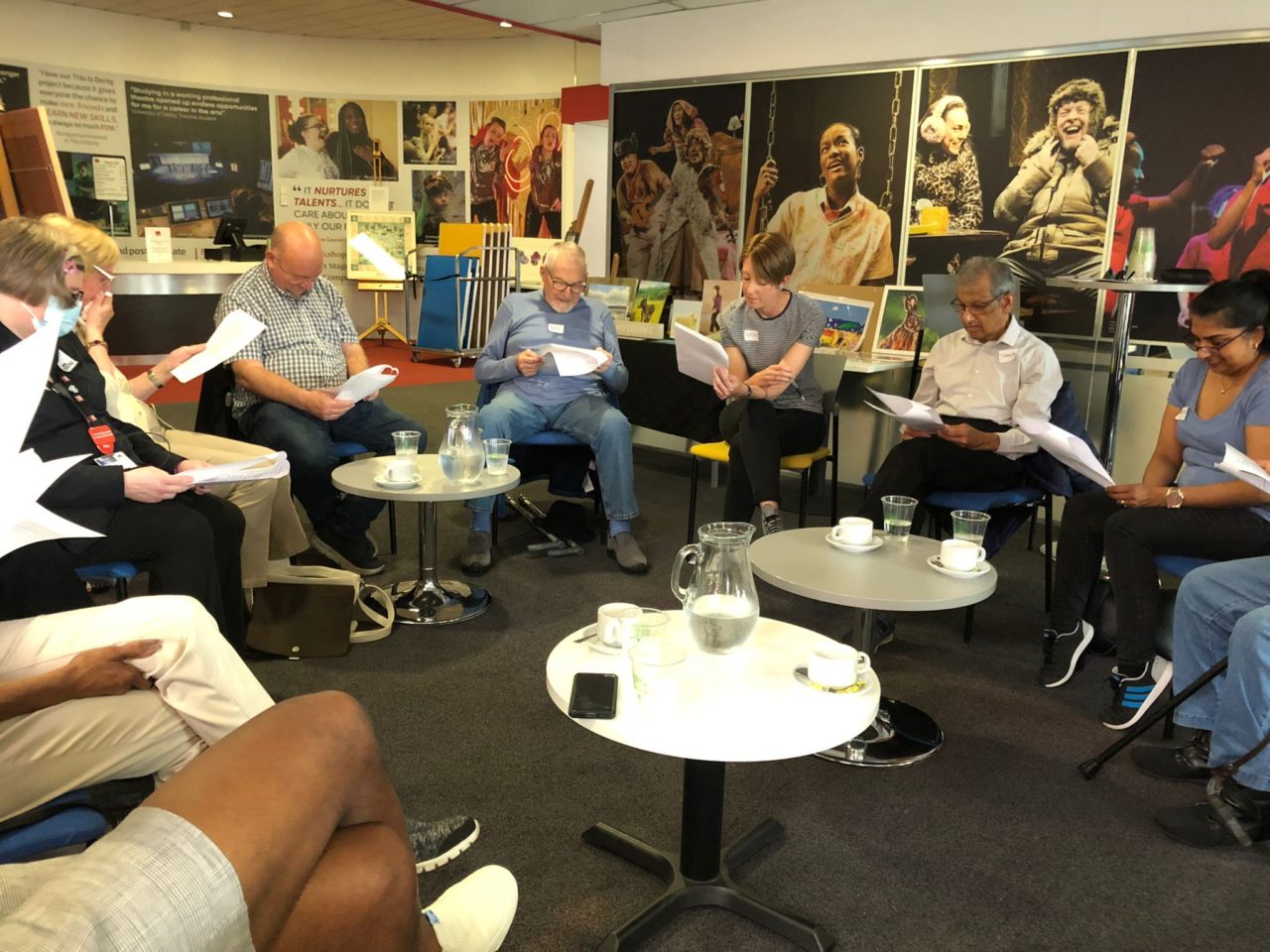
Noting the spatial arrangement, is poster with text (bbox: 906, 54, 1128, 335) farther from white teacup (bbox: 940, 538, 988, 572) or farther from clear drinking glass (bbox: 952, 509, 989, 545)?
white teacup (bbox: 940, 538, 988, 572)

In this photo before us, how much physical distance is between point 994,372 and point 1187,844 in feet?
6.04

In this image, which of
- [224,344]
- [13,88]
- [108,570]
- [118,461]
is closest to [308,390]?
[224,344]

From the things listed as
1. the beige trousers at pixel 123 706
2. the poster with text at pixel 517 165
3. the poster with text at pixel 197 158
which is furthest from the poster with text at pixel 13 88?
the beige trousers at pixel 123 706

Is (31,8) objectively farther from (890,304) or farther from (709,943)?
(709,943)

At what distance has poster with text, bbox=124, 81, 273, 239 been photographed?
959cm

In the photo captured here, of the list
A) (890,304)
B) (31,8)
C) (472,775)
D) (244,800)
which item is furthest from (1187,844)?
(31,8)

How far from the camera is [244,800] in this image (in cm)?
116

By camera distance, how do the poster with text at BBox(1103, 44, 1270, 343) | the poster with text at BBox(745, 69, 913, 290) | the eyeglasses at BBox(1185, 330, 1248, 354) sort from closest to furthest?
the eyeglasses at BBox(1185, 330, 1248, 354) < the poster with text at BBox(1103, 44, 1270, 343) < the poster with text at BBox(745, 69, 913, 290)

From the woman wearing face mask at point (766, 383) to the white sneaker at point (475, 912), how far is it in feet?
7.64

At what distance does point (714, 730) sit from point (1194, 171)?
411 centimetres

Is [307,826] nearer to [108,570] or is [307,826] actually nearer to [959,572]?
[108,570]

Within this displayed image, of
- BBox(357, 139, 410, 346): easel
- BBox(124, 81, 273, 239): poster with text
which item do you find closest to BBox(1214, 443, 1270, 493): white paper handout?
BBox(357, 139, 410, 346): easel

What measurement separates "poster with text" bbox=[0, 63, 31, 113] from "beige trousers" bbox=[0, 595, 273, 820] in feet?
28.5

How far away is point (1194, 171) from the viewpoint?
446 centimetres
